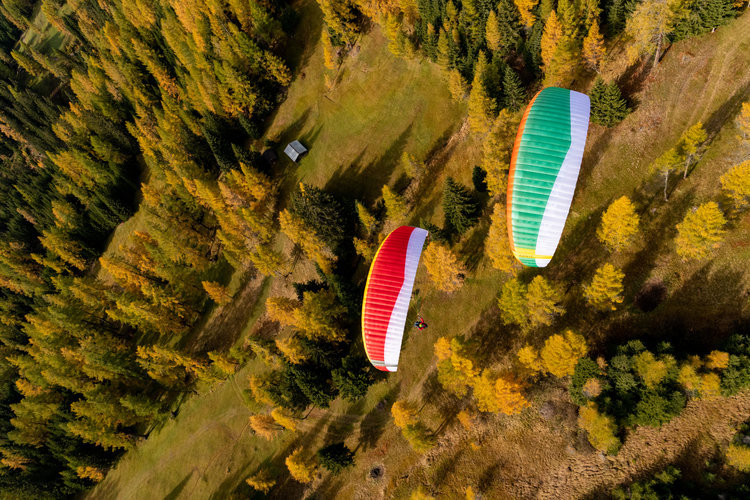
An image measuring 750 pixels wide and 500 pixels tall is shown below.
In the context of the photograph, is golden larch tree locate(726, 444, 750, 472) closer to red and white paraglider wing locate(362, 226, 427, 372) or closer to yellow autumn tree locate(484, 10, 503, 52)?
red and white paraglider wing locate(362, 226, 427, 372)

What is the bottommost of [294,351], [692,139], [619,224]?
Answer: [294,351]

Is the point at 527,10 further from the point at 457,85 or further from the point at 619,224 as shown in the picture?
the point at 619,224

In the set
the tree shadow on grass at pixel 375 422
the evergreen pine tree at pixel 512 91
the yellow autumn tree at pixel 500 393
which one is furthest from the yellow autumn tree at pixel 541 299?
the evergreen pine tree at pixel 512 91

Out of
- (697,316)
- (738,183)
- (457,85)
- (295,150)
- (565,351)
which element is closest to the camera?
(565,351)

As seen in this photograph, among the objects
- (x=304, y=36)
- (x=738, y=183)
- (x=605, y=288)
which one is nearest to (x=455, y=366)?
(x=605, y=288)

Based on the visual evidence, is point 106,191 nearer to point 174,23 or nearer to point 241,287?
point 174,23

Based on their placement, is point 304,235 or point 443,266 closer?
point 443,266
